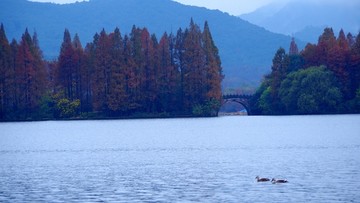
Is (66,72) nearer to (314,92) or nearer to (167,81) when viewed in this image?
(167,81)

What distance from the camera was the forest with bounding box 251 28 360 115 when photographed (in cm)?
10994

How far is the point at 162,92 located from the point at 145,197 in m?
82.5

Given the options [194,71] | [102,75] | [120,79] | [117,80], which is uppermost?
[194,71]

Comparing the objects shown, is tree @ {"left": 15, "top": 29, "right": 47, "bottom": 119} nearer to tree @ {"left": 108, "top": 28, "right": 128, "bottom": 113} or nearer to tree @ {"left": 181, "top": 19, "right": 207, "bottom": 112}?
tree @ {"left": 108, "top": 28, "right": 128, "bottom": 113}

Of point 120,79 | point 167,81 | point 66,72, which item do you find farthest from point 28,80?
point 167,81

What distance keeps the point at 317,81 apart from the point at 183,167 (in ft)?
235

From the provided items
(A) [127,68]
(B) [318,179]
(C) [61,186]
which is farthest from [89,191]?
(A) [127,68]

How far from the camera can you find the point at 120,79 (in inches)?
4353

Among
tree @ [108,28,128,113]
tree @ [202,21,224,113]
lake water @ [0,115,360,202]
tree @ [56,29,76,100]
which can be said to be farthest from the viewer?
tree @ [56,29,76,100]

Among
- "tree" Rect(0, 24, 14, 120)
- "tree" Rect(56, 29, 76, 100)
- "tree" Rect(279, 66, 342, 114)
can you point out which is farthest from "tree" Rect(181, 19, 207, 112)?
"tree" Rect(0, 24, 14, 120)

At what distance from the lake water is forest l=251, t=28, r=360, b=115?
4058 cm

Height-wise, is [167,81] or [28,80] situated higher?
[28,80]

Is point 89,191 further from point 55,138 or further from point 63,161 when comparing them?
point 55,138

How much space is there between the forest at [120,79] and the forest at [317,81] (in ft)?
35.5
